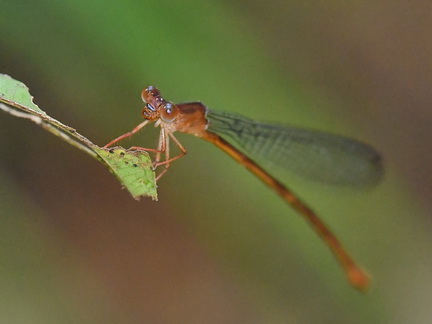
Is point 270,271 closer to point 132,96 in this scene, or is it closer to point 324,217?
point 324,217

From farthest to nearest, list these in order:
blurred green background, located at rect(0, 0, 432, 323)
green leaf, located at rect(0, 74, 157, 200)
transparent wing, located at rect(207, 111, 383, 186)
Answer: blurred green background, located at rect(0, 0, 432, 323) < transparent wing, located at rect(207, 111, 383, 186) < green leaf, located at rect(0, 74, 157, 200)

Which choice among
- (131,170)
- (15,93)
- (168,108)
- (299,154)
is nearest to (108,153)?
(131,170)

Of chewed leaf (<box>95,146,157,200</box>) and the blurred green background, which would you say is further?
the blurred green background

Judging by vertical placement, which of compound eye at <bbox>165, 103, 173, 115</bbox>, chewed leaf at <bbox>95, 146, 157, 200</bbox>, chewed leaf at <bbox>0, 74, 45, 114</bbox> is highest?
compound eye at <bbox>165, 103, 173, 115</bbox>

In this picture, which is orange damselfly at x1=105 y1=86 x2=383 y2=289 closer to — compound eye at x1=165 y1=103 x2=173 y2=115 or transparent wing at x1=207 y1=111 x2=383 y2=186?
transparent wing at x1=207 y1=111 x2=383 y2=186

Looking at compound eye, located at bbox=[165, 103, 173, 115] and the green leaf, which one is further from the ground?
compound eye, located at bbox=[165, 103, 173, 115]

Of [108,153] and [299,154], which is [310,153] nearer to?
[299,154]

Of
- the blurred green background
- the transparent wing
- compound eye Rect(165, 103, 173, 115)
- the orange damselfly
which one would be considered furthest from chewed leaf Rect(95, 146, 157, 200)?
the blurred green background
